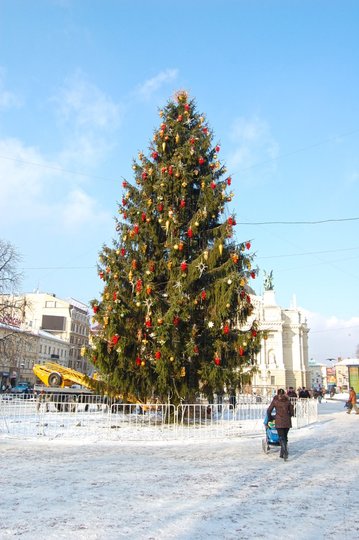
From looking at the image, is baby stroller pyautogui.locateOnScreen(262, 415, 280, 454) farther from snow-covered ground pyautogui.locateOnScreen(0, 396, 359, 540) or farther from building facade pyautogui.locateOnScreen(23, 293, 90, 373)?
building facade pyautogui.locateOnScreen(23, 293, 90, 373)

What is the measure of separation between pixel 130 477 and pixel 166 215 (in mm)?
11357

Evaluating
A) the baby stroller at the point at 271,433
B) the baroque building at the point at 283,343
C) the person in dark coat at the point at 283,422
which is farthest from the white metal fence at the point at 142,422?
the baroque building at the point at 283,343

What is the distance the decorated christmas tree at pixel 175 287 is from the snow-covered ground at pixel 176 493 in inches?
175

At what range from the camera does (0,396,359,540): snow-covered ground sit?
18.2 feet

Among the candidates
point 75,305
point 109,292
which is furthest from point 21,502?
point 75,305

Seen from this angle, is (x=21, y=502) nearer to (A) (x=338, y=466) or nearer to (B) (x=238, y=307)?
(A) (x=338, y=466)

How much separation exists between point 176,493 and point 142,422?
1105 centimetres

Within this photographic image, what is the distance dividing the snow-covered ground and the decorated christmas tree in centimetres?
445

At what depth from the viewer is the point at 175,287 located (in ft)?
56.4

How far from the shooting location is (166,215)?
1827 cm

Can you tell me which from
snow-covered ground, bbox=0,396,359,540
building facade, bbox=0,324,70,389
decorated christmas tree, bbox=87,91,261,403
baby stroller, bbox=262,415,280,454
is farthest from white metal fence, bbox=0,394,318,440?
building facade, bbox=0,324,70,389

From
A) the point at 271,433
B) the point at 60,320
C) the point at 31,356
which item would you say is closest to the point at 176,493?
the point at 271,433

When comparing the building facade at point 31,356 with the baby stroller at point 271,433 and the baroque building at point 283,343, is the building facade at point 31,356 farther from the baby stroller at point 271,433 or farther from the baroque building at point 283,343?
the baby stroller at point 271,433

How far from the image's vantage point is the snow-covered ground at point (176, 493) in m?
5.56
